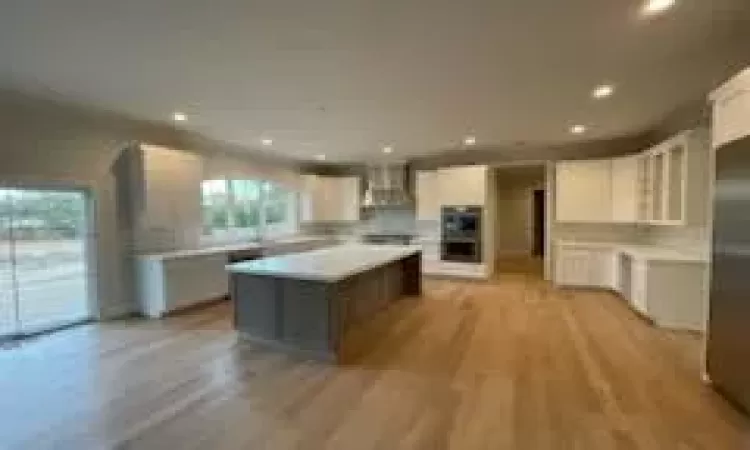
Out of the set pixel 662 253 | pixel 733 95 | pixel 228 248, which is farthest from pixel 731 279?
pixel 228 248

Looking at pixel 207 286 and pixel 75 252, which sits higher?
pixel 75 252

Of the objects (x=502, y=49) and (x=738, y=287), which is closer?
(x=738, y=287)

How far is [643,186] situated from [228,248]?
6.38m

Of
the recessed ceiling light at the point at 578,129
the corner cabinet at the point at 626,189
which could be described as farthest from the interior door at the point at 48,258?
the corner cabinet at the point at 626,189

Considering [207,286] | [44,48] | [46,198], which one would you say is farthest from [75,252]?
[44,48]

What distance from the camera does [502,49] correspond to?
2930 millimetres

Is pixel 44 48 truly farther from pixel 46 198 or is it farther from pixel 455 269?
pixel 455 269

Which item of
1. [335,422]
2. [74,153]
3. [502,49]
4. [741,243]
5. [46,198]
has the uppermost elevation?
[502,49]

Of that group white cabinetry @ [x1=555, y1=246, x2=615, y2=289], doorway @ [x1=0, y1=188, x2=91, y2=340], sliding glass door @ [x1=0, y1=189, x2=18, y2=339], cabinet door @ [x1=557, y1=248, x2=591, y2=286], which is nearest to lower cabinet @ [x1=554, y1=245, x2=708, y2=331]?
white cabinetry @ [x1=555, y1=246, x2=615, y2=289]

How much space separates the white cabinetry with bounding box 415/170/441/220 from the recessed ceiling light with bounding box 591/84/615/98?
404 cm

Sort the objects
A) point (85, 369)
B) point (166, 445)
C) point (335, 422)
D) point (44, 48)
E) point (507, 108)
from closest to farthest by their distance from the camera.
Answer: point (166, 445) → point (335, 422) → point (44, 48) → point (85, 369) → point (507, 108)

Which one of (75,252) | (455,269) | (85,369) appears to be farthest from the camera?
(455,269)

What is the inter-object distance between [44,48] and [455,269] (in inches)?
263

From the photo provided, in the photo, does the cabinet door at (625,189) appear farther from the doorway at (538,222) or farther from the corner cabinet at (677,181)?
the doorway at (538,222)
